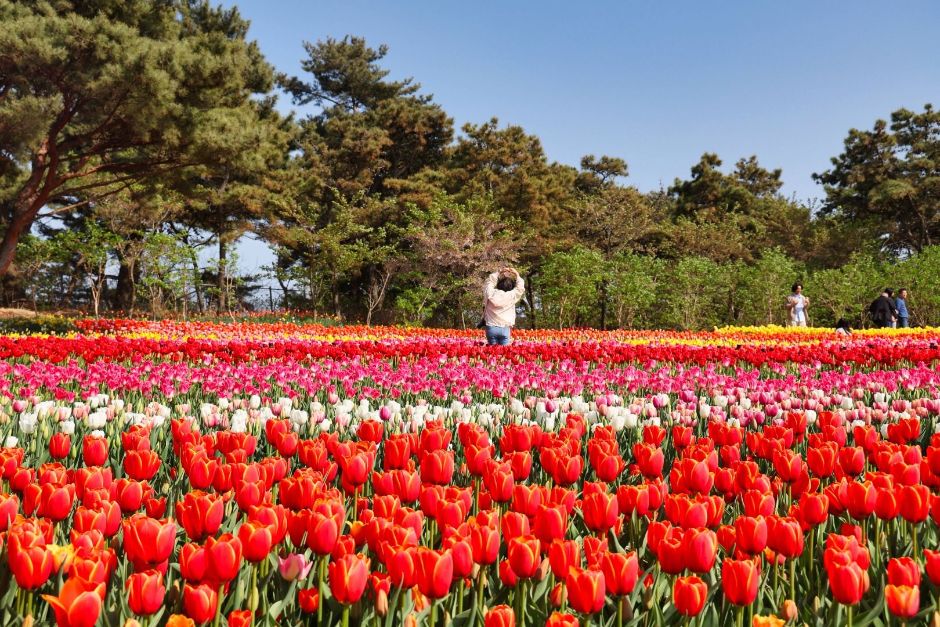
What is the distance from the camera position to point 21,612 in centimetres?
149

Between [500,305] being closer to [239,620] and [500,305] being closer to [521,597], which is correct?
[521,597]

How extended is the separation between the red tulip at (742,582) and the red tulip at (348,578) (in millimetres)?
668

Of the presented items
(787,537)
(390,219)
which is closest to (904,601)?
(787,537)

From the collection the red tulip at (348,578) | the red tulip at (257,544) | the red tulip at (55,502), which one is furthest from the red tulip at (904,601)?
the red tulip at (55,502)

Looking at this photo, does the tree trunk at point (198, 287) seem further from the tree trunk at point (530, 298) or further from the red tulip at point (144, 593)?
the red tulip at point (144, 593)

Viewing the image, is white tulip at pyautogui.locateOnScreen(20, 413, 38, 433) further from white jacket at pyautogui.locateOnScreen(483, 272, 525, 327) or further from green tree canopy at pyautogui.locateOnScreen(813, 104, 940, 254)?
green tree canopy at pyautogui.locateOnScreen(813, 104, 940, 254)

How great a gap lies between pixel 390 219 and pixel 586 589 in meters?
24.9

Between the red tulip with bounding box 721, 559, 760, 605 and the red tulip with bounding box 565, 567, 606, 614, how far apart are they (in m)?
0.26

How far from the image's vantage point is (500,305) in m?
9.96

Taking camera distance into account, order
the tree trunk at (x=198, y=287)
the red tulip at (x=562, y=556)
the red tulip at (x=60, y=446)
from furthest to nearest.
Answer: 1. the tree trunk at (x=198, y=287)
2. the red tulip at (x=60, y=446)
3. the red tulip at (x=562, y=556)

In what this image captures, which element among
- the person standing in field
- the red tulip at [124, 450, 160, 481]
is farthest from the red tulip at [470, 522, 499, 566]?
the person standing in field

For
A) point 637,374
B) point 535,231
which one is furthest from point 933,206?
point 637,374

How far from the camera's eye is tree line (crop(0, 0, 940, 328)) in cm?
1714

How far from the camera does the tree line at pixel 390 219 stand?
17.1m
